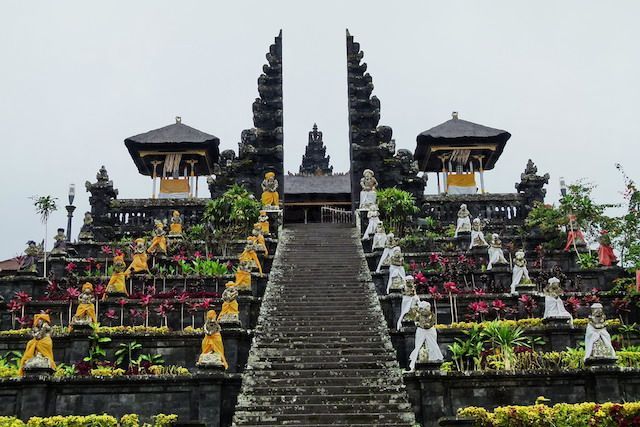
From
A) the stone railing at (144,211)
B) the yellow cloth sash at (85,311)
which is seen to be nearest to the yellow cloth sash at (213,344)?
the yellow cloth sash at (85,311)

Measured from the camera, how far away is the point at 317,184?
35594mm

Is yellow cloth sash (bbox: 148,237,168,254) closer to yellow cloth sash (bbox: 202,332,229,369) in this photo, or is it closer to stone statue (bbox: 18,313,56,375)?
stone statue (bbox: 18,313,56,375)

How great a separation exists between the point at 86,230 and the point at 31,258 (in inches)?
145

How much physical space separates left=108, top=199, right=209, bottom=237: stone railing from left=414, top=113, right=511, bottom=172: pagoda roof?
34.3ft

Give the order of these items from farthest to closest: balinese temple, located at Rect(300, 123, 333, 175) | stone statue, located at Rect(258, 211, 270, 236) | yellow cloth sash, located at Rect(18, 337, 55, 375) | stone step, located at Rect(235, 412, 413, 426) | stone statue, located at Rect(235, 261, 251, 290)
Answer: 1. balinese temple, located at Rect(300, 123, 333, 175)
2. stone statue, located at Rect(258, 211, 270, 236)
3. stone statue, located at Rect(235, 261, 251, 290)
4. yellow cloth sash, located at Rect(18, 337, 55, 375)
5. stone step, located at Rect(235, 412, 413, 426)

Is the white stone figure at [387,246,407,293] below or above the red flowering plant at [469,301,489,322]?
above

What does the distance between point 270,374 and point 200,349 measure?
174 centimetres

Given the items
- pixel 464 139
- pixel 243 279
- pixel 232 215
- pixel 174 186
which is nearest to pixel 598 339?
pixel 243 279

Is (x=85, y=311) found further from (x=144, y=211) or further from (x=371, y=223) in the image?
(x=144, y=211)

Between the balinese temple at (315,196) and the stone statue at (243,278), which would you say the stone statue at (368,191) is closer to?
the balinese temple at (315,196)

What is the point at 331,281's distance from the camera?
61.5 ft

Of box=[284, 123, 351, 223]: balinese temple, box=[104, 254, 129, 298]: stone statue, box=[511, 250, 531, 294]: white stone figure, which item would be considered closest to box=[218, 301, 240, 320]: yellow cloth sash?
box=[104, 254, 129, 298]: stone statue

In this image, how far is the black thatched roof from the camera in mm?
34487

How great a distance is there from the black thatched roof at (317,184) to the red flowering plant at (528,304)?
17919mm
